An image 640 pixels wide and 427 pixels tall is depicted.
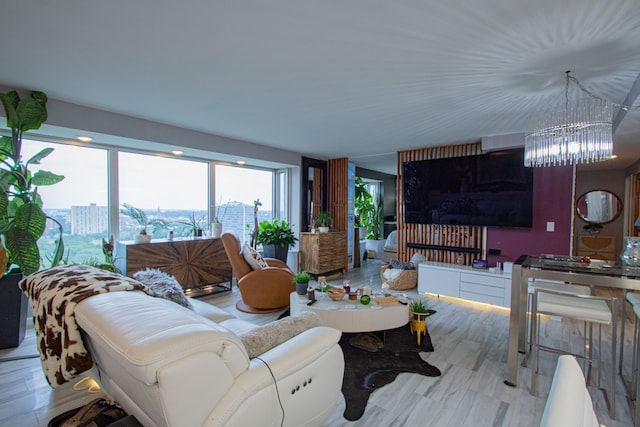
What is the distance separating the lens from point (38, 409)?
6.52 ft

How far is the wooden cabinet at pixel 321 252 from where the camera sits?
5594 millimetres

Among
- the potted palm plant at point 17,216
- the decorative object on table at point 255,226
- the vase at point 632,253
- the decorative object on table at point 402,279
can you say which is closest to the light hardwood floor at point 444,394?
the potted palm plant at point 17,216

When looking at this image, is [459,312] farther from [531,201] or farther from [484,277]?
[531,201]

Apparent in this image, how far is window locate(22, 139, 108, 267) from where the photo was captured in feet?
11.9

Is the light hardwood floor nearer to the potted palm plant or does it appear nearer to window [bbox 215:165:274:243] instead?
the potted palm plant

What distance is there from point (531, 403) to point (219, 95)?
3532 mm

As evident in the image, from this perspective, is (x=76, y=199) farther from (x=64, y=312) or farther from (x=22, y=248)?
(x=64, y=312)

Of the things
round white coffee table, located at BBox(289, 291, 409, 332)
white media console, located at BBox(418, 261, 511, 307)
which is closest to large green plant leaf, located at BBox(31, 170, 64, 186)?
round white coffee table, located at BBox(289, 291, 409, 332)

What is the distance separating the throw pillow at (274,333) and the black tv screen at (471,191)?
370 centimetres

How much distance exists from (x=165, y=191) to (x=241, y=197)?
4.51 ft

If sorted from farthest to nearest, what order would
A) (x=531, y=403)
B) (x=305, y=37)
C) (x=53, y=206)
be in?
(x=53, y=206)
(x=531, y=403)
(x=305, y=37)

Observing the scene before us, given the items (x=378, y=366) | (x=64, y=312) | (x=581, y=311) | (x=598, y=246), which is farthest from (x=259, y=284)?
(x=598, y=246)

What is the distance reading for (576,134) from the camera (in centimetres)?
236

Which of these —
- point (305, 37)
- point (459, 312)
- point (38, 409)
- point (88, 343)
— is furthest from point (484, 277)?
point (38, 409)
